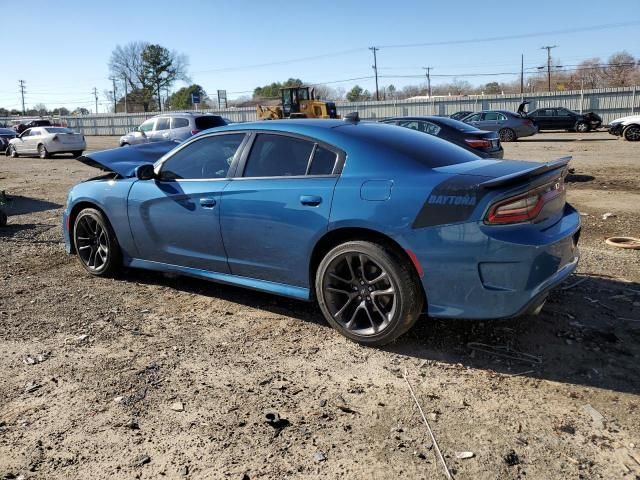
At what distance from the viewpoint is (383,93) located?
9194cm

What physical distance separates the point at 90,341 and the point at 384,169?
2.50 m

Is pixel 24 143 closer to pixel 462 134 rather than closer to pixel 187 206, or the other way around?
pixel 462 134

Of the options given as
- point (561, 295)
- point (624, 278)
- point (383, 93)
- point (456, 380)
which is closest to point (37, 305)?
point (456, 380)

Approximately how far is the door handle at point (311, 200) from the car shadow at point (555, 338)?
1006 millimetres

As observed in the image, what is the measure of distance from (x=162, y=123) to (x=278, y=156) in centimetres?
1673

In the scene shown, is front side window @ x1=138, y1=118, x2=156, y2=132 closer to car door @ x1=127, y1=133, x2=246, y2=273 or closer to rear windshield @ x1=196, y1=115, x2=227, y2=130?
rear windshield @ x1=196, y1=115, x2=227, y2=130

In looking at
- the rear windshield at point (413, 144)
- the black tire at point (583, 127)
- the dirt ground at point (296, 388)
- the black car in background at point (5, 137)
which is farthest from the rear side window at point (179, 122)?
the black tire at point (583, 127)

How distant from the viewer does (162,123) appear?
19703 millimetres

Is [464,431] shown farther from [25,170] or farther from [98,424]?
[25,170]

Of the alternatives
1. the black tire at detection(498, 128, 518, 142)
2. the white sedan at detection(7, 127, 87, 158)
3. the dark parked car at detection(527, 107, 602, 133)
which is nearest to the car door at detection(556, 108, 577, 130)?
the dark parked car at detection(527, 107, 602, 133)

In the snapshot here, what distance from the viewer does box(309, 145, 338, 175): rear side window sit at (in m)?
3.93

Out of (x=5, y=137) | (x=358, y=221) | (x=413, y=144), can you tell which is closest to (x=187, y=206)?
(x=358, y=221)

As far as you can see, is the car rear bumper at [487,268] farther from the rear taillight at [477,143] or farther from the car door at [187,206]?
the rear taillight at [477,143]

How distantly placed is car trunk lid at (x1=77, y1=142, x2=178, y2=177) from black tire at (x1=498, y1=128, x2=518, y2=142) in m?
21.1
